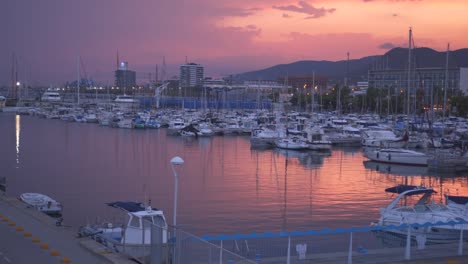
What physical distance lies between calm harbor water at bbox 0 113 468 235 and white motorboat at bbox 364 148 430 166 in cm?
81

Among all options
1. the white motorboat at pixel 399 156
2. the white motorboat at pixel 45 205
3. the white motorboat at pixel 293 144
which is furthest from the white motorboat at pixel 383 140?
the white motorboat at pixel 45 205

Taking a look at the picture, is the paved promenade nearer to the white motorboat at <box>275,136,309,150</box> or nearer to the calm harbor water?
the calm harbor water

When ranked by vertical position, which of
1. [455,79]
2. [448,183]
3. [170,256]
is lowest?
[448,183]

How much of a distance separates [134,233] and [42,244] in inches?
76.4

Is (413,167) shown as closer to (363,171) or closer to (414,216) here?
(363,171)

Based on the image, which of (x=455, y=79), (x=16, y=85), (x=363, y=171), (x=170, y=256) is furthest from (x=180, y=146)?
(x=16, y=85)

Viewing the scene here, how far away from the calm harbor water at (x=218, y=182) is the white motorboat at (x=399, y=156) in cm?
81

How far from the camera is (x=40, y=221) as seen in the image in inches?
558

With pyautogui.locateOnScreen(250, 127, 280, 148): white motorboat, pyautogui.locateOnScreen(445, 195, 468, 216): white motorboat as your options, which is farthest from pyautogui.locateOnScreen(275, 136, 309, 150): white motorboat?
pyautogui.locateOnScreen(445, 195, 468, 216): white motorboat

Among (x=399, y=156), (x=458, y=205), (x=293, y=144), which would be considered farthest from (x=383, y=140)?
(x=458, y=205)

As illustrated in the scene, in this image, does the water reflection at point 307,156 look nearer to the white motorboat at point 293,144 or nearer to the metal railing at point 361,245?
the white motorboat at point 293,144

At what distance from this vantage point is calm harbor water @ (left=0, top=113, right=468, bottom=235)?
20922 millimetres

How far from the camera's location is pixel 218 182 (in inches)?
1188

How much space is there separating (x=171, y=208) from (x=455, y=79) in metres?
112
